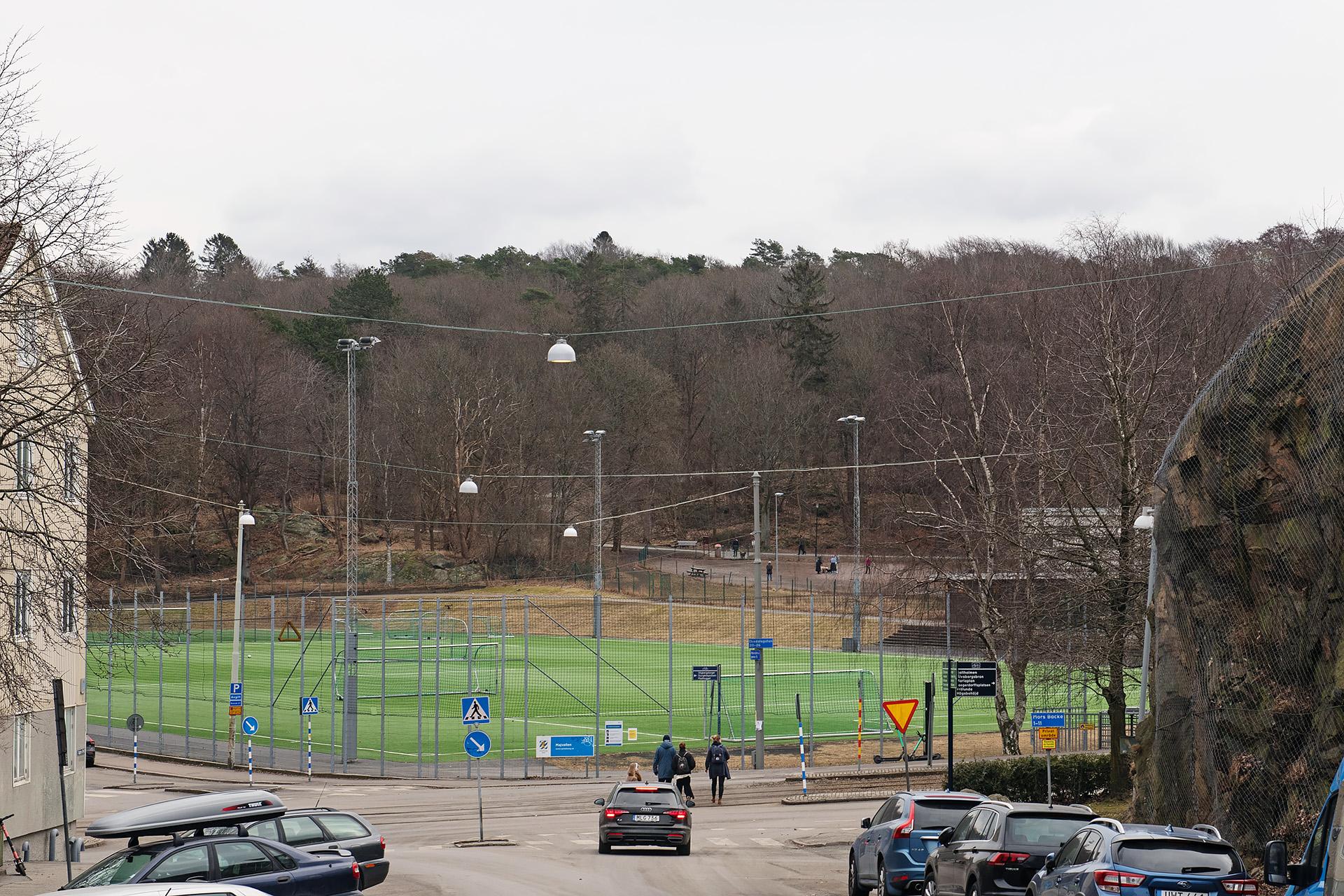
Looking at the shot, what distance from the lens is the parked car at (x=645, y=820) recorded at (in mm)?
25422

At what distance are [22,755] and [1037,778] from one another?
64.2 ft

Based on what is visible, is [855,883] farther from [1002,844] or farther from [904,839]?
[1002,844]

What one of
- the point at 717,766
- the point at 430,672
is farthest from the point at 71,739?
the point at 430,672

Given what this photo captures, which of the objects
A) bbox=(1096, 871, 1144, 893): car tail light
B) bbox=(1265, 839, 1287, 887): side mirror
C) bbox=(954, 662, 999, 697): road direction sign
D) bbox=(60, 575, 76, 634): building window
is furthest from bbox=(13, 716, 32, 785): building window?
bbox=(1265, 839, 1287, 887): side mirror

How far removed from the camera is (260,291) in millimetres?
124500

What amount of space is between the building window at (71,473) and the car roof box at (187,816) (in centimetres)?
401

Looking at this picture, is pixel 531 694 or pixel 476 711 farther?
pixel 531 694

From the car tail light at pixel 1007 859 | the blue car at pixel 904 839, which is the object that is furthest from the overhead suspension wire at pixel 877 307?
the car tail light at pixel 1007 859

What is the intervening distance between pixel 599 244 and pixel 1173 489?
514 ft

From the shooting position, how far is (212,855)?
15.1 meters

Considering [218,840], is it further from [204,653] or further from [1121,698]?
[204,653]

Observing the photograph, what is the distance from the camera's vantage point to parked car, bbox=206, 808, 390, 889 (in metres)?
18.0

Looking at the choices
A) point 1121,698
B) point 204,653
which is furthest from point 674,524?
point 1121,698

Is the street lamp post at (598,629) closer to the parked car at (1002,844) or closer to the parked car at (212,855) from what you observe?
the parked car at (212,855)
